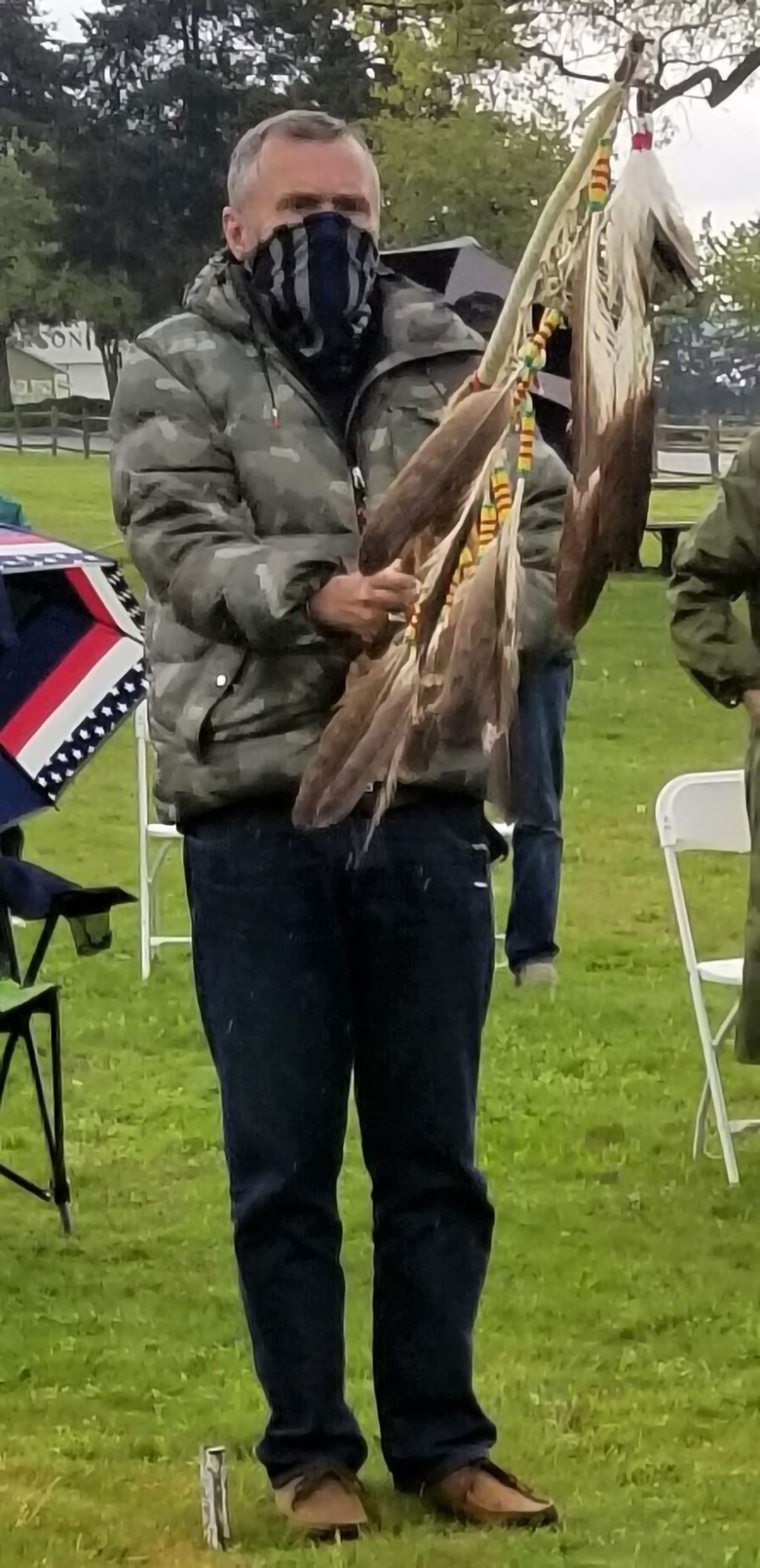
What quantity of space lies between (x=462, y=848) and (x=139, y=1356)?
58.8 inches

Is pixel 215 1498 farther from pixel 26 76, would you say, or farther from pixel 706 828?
pixel 26 76

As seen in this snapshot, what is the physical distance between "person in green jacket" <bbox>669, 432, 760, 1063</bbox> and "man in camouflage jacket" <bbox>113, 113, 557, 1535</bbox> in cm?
115

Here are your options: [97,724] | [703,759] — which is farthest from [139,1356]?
[703,759]

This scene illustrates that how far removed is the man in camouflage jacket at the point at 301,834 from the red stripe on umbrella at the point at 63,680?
2442mm

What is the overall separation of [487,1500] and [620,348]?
1552 mm

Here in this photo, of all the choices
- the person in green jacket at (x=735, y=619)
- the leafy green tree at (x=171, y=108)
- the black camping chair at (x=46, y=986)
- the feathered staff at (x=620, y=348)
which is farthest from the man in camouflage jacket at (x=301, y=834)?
the leafy green tree at (x=171, y=108)

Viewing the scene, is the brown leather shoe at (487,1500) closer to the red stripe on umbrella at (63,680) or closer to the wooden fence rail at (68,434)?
the wooden fence rail at (68,434)

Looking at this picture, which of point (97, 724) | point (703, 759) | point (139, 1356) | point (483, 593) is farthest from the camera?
point (703, 759)

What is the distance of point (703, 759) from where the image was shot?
10844 mm

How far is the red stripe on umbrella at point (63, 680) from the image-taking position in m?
5.21

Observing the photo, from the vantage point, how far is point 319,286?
2615 millimetres

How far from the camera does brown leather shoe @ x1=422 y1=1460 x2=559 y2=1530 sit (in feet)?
9.49

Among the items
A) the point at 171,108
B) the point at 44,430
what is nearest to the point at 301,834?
the point at 171,108

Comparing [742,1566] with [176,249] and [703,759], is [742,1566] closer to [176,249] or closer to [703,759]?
[703,759]
